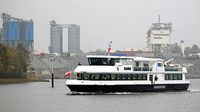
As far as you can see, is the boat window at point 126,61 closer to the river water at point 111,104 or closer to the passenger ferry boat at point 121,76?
the passenger ferry boat at point 121,76

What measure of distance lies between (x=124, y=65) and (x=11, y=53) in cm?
6170

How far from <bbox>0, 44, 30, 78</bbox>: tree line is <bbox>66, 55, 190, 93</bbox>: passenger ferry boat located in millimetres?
56325

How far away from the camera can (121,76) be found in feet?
226

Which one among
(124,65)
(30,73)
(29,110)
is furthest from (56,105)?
(30,73)

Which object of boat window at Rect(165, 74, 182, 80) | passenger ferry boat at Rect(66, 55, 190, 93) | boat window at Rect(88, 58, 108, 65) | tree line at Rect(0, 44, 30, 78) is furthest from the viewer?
tree line at Rect(0, 44, 30, 78)

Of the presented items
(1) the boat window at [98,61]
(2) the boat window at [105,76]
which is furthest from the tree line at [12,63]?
(2) the boat window at [105,76]

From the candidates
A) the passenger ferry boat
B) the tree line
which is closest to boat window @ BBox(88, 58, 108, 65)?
the passenger ferry boat

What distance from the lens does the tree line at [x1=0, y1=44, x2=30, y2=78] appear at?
123106 mm

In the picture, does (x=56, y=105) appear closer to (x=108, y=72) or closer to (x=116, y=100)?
(x=116, y=100)

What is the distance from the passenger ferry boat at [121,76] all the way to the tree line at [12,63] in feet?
185

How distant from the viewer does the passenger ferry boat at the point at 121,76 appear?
67250 mm

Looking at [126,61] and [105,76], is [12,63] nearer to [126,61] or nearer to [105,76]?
[126,61]

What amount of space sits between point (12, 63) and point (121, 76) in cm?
6387

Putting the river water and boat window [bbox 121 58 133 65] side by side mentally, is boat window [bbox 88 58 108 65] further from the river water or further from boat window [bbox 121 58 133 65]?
the river water
